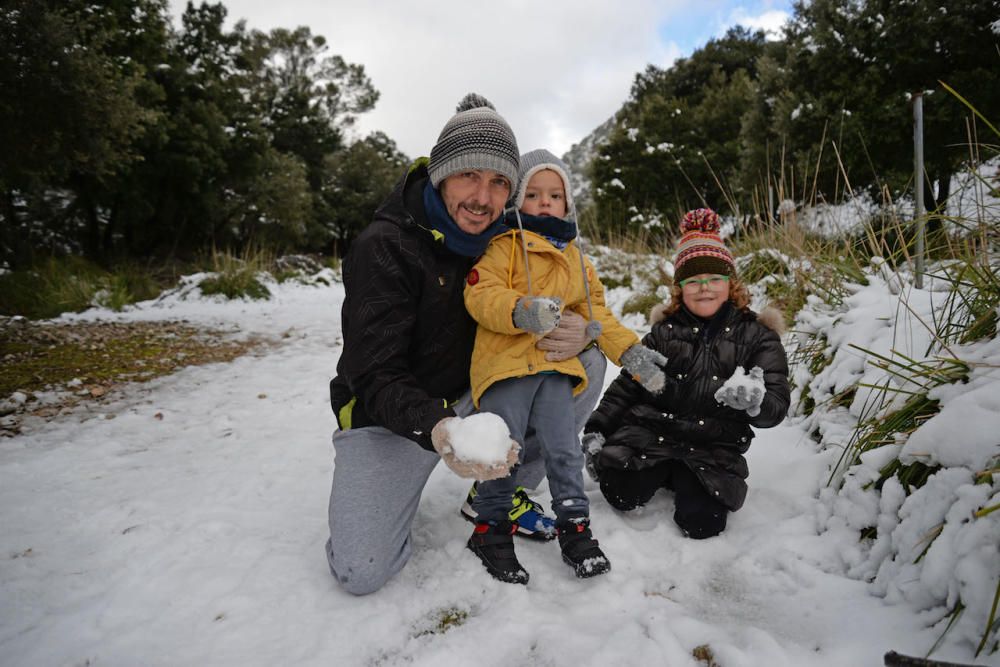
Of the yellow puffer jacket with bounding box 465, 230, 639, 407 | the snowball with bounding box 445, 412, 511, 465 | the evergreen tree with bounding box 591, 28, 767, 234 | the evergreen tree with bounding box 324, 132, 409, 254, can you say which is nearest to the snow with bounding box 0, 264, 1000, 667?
the snowball with bounding box 445, 412, 511, 465

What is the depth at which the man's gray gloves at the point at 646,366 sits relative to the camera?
71.3 inches

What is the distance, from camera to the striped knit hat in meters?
1.96

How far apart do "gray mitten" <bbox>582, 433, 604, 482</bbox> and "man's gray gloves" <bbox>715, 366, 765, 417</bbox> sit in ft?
1.78

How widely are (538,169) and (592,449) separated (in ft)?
3.91

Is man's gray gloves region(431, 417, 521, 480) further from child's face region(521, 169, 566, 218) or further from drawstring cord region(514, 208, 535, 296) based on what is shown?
child's face region(521, 169, 566, 218)

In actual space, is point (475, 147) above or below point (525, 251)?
above

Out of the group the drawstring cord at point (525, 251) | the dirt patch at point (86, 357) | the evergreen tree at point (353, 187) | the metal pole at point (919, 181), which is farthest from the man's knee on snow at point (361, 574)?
the evergreen tree at point (353, 187)

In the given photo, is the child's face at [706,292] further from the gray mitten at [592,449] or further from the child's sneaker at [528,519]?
the child's sneaker at [528,519]

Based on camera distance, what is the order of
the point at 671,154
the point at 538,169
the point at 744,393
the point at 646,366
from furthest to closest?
the point at 671,154
the point at 538,169
the point at 646,366
the point at 744,393

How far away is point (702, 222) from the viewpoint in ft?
6.92

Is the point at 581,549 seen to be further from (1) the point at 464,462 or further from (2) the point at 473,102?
(2) the point at 473,102

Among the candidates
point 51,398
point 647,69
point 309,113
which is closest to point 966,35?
point 51,398

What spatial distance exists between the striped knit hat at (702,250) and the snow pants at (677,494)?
0.79 meters

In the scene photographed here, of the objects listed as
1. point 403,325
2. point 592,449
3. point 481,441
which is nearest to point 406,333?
point 403,325
